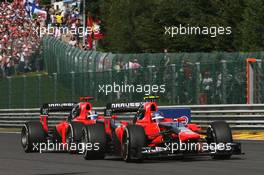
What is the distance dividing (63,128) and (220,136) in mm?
4246

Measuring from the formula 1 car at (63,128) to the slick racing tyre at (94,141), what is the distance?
1090mm

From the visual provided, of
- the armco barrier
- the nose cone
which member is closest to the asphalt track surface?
the nose cone

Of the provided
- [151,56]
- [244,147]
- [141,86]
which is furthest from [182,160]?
[151,56]

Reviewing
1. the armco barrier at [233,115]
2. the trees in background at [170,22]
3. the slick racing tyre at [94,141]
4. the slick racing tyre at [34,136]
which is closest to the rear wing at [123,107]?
the slick racing tyre at [94,141]

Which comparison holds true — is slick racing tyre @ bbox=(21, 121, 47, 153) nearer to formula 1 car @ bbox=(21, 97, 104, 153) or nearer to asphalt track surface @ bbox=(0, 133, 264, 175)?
formula 1 car @ bbox=(21, 97, 104, 153)

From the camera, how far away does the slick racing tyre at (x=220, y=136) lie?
1534cm

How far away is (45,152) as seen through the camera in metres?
19.1

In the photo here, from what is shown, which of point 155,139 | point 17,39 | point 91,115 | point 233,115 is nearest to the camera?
point 155,139

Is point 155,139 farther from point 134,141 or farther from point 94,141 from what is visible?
point 94,141

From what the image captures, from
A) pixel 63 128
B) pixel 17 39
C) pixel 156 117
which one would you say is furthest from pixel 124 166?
pixel 17 39

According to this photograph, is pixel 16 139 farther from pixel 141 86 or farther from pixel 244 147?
pixel 244 147

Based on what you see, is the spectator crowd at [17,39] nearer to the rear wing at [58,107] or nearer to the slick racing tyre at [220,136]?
the rear wing at [58,107]

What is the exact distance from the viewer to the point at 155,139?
15516mm

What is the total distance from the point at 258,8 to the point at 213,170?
3595 centimetres
